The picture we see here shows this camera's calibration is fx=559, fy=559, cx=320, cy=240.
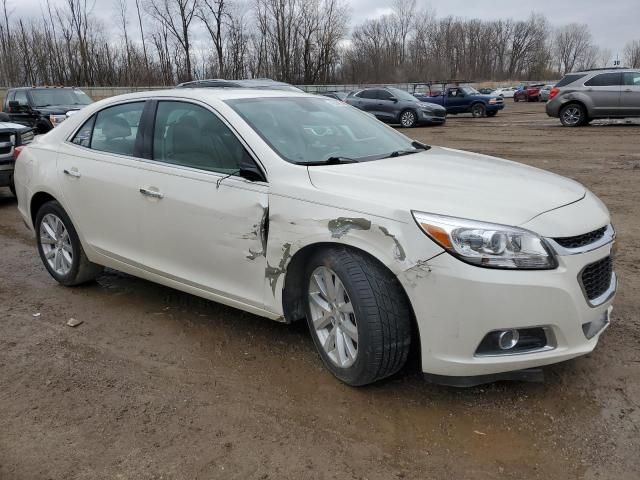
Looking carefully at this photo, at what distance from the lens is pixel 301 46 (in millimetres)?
65938

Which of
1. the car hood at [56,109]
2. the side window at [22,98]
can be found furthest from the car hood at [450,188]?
the side window at [22,98]

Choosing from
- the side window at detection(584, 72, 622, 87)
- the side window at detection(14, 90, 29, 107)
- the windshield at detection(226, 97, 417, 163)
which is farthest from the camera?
the side window at detection(584, 72, 622, 87)

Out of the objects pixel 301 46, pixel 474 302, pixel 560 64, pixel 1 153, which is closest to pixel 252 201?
pixel 474 302

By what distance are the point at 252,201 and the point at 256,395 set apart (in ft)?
3.62

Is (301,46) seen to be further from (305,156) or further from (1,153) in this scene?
(305,156)

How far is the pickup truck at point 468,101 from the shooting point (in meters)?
28.1

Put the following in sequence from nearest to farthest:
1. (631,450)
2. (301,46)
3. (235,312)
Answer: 1. (631,450)
2. (235,312)
3. (301,46)

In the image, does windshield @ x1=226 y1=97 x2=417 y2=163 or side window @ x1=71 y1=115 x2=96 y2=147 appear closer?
windshield @ x1=226 y1=97 x2=417 y2=163

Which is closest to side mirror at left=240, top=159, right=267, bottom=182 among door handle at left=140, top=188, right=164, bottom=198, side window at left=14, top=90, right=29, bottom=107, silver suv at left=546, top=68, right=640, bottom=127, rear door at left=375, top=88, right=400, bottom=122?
door handle at left=140, top=188, right=164, bottom=198

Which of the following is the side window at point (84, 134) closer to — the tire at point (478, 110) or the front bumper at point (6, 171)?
the front bumper at point (6, 171)

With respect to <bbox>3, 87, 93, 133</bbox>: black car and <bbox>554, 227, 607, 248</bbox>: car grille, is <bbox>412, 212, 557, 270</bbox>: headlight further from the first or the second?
<bbox>3, 87, 93, 133</bbox>: black car

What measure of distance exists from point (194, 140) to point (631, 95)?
1705cm

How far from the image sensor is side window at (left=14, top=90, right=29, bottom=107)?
48.2 ft

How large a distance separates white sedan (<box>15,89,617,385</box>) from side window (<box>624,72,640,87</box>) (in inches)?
607
